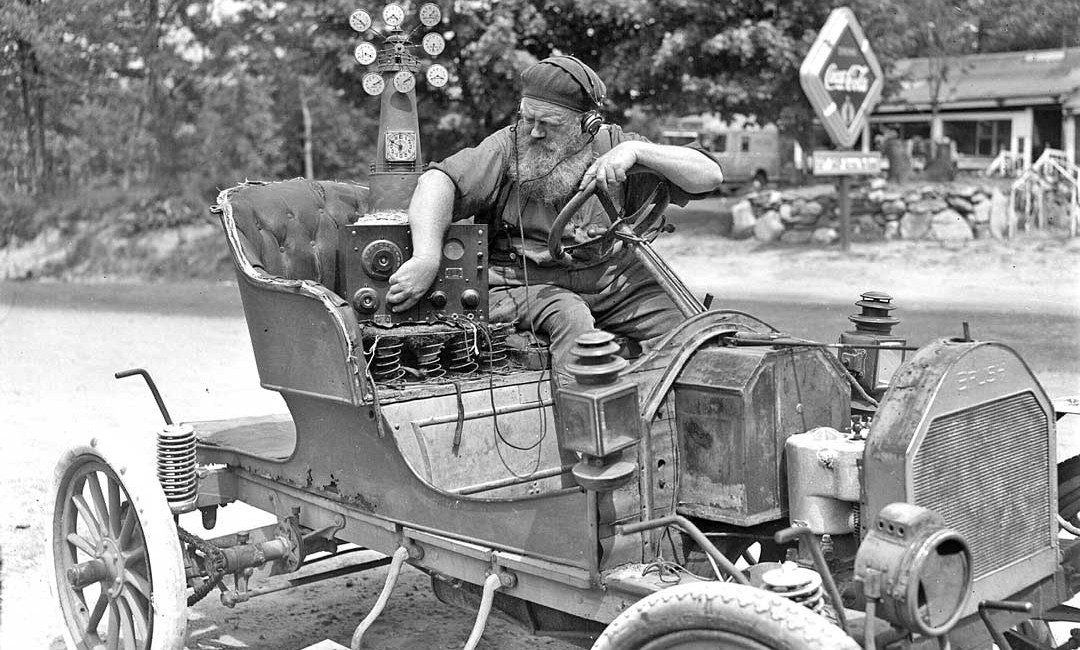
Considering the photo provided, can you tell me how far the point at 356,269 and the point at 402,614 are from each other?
168 cm

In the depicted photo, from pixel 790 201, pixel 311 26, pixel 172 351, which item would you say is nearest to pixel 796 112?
pixel 790 201

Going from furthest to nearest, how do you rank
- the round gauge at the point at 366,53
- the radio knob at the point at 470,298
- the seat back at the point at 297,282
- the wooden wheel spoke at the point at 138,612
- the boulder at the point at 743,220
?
1. the boulder at the point at 743,220
2. the round gauge at the point at 366,53
3. the radio knob at the point at 470,298
4. the wooden wheel spoke at the point at 138,612
5. the seat back at the point at 297,282

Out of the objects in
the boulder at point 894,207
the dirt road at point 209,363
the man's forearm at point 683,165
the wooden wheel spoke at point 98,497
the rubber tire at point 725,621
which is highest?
the man's forearm at point 683,165

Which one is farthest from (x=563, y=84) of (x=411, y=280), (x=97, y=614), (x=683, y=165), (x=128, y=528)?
(x=97, y=614)

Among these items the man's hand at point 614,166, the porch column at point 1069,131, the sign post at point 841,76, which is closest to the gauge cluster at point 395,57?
the man's hand at point 614,166

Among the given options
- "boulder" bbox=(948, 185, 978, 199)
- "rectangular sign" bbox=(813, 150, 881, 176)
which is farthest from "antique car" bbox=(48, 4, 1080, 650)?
"boulder" bbox=(948, 185, 978, 199)

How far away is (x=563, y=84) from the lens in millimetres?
4113

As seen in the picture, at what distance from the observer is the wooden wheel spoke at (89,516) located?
159 inches

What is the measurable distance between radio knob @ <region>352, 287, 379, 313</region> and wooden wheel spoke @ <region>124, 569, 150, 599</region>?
118 cm

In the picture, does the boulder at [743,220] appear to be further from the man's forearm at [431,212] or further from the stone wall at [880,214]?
the man's forearm at [431,212]

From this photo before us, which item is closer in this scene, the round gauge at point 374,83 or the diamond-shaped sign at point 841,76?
the round gauge at point 374,83

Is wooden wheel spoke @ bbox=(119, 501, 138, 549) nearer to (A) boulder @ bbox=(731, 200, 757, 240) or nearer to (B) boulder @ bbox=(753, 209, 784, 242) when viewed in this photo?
(B) boulder @ bbox=(753, 209, 784, 242)

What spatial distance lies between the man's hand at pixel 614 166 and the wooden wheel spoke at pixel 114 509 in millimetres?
1968

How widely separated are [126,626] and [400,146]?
2.13 meters
